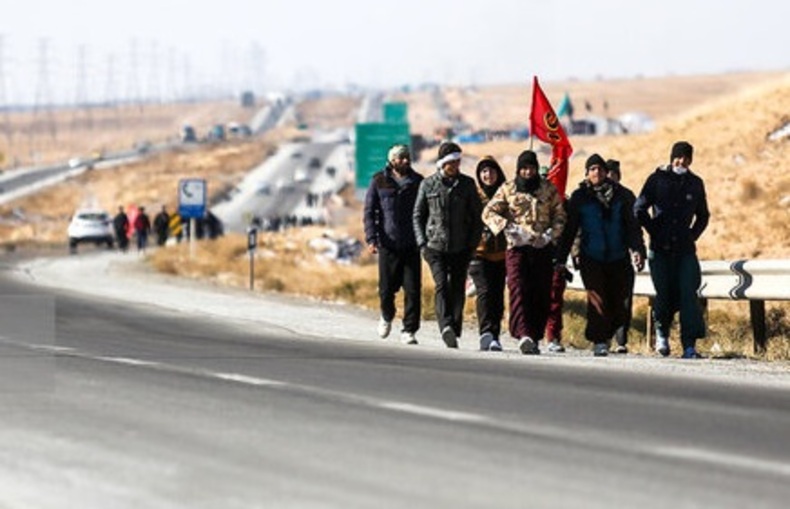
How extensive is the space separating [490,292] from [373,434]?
8.06 metres

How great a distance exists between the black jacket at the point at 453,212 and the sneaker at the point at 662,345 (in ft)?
6.14

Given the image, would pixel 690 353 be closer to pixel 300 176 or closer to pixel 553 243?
pixel 553 243

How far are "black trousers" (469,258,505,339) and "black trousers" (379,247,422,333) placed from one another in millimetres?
1044

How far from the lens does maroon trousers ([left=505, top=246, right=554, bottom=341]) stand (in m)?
17.2

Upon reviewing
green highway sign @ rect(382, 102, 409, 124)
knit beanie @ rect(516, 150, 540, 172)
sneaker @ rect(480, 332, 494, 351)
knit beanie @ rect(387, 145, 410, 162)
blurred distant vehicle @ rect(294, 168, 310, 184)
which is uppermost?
green highway sign @ rect(382, 102, 409, 124)

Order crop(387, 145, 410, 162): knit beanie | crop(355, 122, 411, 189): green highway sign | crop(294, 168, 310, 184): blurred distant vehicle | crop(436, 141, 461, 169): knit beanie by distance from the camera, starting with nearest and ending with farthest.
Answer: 1. crop(436, 141, 461, 169): knit beanie
2. crop(387, 145, 410, 162): knit beanie
3. crop(355, 122, 411, 189): green highway sign
4. crop(294, 168, 310, 184): blurred distant vehicle

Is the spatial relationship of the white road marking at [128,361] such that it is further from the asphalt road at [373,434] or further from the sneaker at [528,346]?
the sneaker at [528,346]

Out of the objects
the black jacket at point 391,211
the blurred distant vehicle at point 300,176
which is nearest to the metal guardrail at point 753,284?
the black jacket at point 391,211

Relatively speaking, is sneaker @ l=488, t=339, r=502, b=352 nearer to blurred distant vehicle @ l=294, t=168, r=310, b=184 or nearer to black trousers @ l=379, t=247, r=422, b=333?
black trousers @ l=379, t=247, r=422, b=333

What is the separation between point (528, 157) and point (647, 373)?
316 centimetres

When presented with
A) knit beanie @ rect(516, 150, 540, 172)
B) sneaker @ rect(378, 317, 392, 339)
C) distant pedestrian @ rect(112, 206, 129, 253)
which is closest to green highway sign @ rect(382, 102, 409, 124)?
distant pedestrian @ rect(112, 206, 129, 253)

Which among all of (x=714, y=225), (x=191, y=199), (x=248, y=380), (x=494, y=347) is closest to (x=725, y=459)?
(x=248, y=380)

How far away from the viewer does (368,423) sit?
33.6ft

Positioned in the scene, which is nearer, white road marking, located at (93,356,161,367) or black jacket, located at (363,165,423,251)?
white road marking, located at (93,356,161,367)
